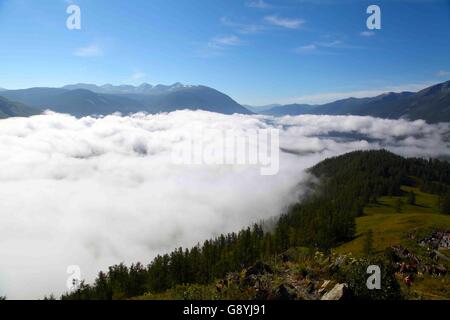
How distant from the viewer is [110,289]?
8600cm

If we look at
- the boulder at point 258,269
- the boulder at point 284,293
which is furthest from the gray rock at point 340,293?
the boulder at point 258,269

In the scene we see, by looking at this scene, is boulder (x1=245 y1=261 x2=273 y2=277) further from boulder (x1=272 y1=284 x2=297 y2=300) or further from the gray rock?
the gray rock

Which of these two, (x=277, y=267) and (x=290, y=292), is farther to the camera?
(x=277, y=267)

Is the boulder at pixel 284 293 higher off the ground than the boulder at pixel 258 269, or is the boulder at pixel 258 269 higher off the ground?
the boulder at pixel 284 293

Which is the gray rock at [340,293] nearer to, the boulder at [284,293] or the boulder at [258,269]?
the boulder at [284,293]

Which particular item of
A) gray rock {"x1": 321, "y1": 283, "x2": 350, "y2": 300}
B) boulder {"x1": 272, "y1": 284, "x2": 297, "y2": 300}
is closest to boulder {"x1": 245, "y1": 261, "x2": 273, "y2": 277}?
boulder {"x1": 272, "y1": 284, "x2": 297, "y2": 300}

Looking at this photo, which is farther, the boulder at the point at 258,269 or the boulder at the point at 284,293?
the boulder at the point at 258,269

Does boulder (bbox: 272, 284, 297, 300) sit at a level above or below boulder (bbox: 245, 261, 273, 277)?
above

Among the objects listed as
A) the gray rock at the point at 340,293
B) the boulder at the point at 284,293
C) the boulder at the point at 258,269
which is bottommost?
the boulder at the point at 258,269

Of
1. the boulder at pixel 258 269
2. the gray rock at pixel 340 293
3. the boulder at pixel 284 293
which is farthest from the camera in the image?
the boulder at pixel 258 269

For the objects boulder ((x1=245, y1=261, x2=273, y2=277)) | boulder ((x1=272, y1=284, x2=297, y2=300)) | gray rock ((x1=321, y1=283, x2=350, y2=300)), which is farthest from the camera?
boulder ((x1=245, y1=261, x2=273, y2=277))
